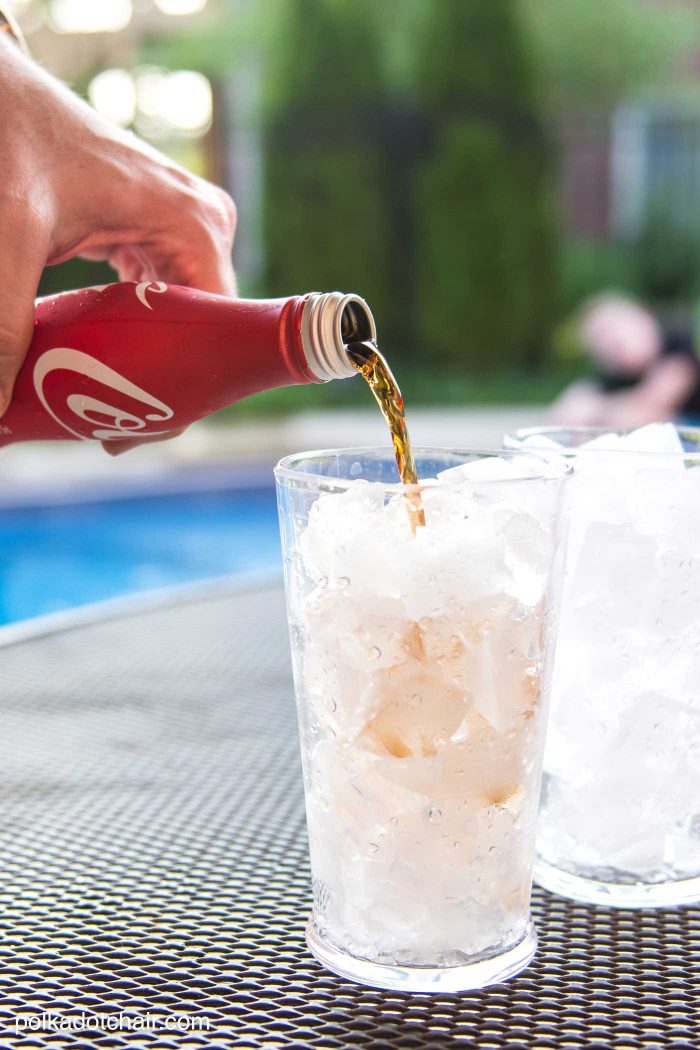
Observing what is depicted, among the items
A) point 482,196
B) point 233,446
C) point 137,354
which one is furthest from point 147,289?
point 482,196

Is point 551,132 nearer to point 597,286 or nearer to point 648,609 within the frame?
point 597,286

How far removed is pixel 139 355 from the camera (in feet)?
2.58

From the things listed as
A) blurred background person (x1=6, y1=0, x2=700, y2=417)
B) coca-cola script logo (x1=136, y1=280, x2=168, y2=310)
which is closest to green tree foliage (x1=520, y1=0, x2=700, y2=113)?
blurred background person (x1=6, y1=0, x2=700, y2=417)

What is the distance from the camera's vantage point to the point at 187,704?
114 centimetres

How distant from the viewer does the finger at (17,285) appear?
0.71 meters

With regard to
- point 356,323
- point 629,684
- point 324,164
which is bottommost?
point 324,164

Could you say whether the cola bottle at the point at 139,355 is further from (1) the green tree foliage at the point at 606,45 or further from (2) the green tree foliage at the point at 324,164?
(1) the green tree foliage at the point at 606,45

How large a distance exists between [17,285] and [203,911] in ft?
1.34

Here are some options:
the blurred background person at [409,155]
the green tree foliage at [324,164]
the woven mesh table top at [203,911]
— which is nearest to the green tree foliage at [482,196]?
the blurred background person at [409,155]

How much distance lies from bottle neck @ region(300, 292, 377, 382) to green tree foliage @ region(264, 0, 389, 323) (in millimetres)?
8399

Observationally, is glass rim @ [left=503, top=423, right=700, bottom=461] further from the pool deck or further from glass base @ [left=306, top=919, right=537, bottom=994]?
the pool deck

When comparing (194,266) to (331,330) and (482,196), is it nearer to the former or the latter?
(331,330)

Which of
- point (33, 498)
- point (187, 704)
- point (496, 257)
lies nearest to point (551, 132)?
point (496, 257)

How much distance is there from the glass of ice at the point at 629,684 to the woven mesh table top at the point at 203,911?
0.12 feet
